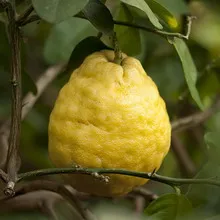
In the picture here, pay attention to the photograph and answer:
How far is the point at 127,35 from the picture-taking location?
3.30 ft

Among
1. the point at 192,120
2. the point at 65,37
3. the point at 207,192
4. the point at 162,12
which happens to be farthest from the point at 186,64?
the point at 192,120

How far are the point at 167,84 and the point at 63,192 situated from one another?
1.71 feet

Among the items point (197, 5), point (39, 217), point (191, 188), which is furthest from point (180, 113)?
point (191, 188)

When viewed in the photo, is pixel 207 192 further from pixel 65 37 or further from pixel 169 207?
pixel 65 37

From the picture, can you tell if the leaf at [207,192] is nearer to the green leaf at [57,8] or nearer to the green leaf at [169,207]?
the green leaf at [169,207]

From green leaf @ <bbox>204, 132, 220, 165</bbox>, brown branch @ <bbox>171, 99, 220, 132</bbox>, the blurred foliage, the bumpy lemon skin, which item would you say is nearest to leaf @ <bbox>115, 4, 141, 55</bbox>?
the blurred foliage

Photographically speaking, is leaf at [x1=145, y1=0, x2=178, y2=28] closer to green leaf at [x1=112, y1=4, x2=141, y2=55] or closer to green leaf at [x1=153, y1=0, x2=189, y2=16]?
green leaf at [x1=112, y1=4, x2=141, y2=55]

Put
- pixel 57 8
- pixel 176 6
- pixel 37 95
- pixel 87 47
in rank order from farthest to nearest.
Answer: pixel 37 95 < pixel 176 6 < pixel 87 47 < pixel 57 8

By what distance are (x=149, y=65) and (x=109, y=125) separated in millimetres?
665

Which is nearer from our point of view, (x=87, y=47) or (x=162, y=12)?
(x=162, y=12)

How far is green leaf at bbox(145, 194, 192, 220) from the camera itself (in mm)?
817

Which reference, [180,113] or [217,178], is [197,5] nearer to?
[180,113]

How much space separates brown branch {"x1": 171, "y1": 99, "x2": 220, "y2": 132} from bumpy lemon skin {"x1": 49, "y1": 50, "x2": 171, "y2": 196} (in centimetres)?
44

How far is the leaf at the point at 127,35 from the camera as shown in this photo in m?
0.99
